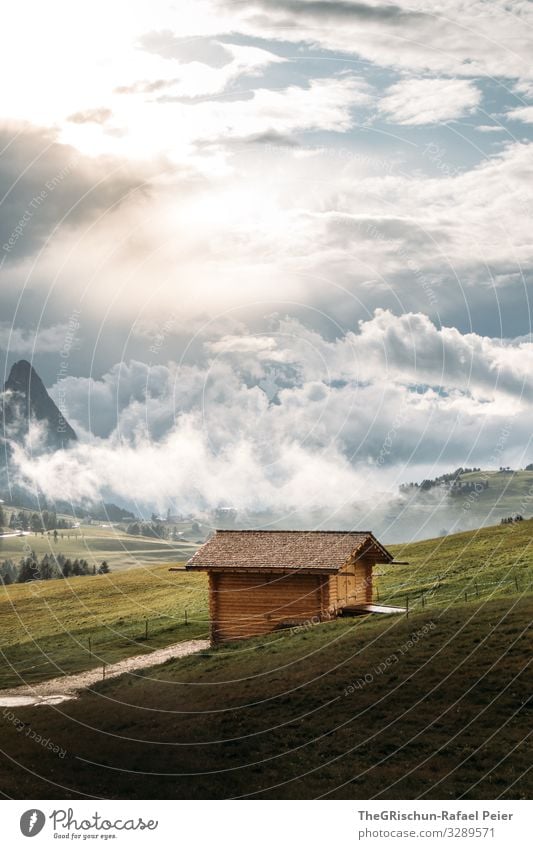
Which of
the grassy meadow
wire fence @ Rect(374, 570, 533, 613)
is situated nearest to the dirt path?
→ the grassy meadow

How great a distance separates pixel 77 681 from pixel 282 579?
36.0 ft

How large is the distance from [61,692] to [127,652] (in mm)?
10614

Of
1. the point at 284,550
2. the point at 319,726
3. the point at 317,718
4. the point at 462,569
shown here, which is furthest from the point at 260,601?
the point at 462,569

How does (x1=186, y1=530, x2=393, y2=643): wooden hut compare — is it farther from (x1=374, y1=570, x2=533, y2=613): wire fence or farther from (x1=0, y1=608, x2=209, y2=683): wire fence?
(x1=0, y1=608, x2=209, y2=683): wire fence

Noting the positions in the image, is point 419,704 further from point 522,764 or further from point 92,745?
point 92,745

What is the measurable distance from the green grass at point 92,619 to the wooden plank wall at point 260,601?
573 cm

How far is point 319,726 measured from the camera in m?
27.6

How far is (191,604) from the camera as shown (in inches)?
2731

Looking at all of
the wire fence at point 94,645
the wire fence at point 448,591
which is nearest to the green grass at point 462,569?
the wire fence at point 448,591

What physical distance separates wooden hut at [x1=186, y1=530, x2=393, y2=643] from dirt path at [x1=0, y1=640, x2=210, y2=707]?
2627mm

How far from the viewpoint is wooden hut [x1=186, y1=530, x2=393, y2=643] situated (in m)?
43.2

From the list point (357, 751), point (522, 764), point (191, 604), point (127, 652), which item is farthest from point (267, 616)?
point (191, 604)

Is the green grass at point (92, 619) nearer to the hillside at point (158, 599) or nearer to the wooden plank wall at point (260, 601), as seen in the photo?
the hillside at point (158, 599)

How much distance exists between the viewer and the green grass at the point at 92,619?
4881 cm
